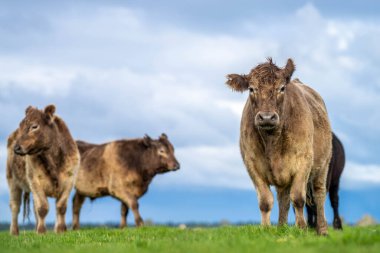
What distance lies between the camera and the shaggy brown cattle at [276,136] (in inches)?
461

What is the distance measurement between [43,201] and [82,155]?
9794mm

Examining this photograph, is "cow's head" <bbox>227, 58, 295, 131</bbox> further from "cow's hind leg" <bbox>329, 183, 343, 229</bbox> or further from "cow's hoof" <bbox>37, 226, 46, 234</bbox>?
"cow's hind leg" <bbox>329, 183, 343, 229</bbox>

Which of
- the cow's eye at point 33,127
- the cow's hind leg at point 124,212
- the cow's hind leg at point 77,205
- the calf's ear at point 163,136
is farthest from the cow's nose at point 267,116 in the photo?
the cow's hind leg at point 77,205

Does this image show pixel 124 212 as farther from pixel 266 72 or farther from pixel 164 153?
pixel 266 72

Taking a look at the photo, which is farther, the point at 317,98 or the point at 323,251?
the point at 317,98

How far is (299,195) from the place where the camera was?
38.3 ft

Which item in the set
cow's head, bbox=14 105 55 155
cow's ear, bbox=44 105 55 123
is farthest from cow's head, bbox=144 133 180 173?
cow's head, bbox=14 105 55 155

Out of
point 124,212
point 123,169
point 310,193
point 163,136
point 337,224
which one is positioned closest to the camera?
point 310,193

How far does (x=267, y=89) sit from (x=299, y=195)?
1886 mm

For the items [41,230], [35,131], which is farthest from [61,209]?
[35,131]

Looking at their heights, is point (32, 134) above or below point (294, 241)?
above

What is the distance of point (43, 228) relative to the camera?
17297 mm

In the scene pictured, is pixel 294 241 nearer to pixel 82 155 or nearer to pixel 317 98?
pixel 317 98

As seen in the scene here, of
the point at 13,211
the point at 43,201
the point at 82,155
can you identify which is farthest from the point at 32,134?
the point at 82,155
